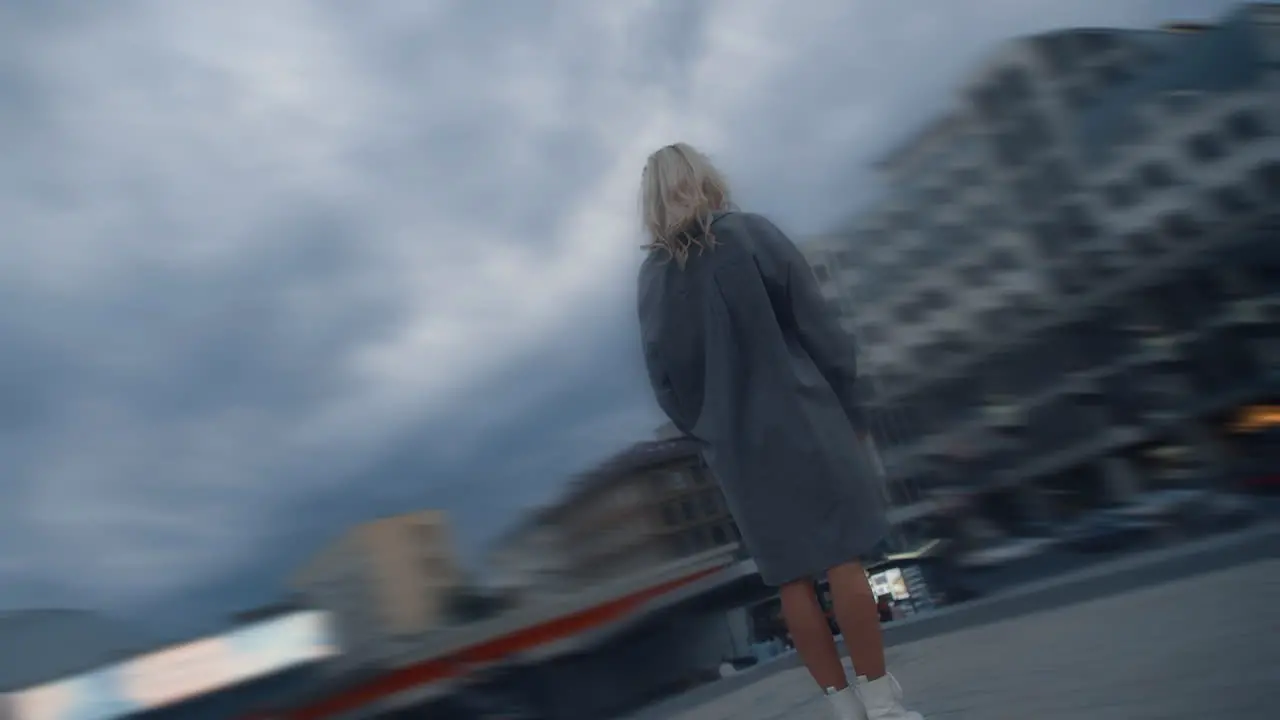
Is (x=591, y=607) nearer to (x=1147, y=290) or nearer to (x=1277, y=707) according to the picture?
(x=1147, y=290)

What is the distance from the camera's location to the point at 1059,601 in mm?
3512

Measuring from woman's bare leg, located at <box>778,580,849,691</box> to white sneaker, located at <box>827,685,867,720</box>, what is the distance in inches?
0.4

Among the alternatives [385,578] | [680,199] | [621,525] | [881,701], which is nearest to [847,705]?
[881,701]

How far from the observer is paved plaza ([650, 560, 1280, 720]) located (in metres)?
1.54

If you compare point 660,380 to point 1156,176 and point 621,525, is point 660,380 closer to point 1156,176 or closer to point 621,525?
point 1156,176

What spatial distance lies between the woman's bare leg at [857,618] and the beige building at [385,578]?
7.74 ft

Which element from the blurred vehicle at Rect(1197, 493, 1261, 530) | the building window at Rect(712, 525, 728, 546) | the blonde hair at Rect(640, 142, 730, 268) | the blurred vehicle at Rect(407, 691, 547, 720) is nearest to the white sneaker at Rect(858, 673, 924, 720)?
the blonde hair at Rect(640, 142, 730, 268)

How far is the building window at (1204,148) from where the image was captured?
348cm

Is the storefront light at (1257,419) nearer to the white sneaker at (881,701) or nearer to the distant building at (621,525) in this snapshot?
the distant building at (621,525)

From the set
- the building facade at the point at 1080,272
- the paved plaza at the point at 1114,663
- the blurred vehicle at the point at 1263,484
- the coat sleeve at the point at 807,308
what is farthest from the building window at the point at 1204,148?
the coat sleeve at the point at 807,308

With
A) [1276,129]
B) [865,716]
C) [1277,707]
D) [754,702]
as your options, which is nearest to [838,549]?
[865,716]

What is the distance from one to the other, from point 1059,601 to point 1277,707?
2.31 meters

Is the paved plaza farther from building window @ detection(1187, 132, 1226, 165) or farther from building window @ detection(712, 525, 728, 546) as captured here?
building window @ detection(1187, 132, 1226, 165)

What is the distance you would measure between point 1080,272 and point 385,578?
329cm
